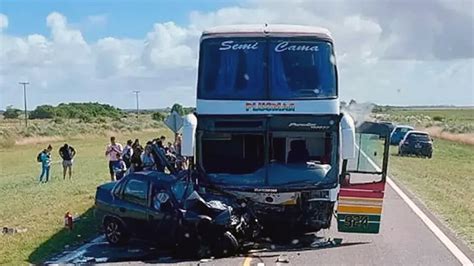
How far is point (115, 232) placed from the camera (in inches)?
567

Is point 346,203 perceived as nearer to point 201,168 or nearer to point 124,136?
point 201,168

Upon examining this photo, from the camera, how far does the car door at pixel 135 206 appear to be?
13.9 metres

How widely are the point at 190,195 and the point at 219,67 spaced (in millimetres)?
2593

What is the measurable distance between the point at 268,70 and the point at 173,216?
10.6 feet

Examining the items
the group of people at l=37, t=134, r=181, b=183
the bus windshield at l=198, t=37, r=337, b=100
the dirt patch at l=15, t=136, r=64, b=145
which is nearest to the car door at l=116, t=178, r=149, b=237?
the bus windshield at l=198, t=37, r=337, b=100

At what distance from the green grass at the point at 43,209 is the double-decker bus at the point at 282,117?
323 centimetres

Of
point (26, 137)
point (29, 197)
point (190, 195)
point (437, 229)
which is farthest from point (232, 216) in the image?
point (26, 137)

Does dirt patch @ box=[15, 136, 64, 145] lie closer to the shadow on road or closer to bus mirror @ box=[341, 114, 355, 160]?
the shadow on road

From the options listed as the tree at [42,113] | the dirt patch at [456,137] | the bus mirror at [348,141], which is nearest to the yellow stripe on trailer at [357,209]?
the bus mirror at [348,141]

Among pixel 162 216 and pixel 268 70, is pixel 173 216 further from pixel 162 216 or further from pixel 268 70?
pixel 268 70

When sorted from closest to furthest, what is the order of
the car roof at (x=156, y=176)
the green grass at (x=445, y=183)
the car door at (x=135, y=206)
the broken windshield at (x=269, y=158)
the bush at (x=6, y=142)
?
the car door at (x=135, y=206)
the car roof at (x=156, y=176)
the broken windshield at (x=269, y=158)
the green grass at (x=445, y=183)
the bush at (x=6, y=142)

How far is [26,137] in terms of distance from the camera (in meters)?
78.1

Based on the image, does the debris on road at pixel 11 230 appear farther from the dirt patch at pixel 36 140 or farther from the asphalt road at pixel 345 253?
the dirt patch at pixel 36 140

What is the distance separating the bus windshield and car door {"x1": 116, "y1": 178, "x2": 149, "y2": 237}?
6.51ft
